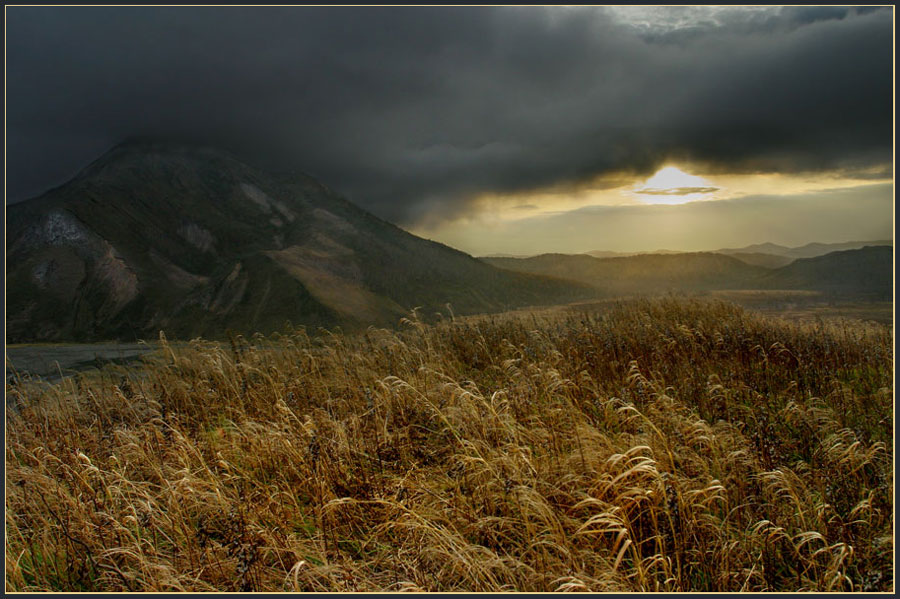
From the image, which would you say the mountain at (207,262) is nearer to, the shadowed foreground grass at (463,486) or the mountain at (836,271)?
the shadowed foreground grass at (463,486)

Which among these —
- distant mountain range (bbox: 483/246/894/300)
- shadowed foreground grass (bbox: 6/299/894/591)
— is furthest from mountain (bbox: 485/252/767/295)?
shadowed foreground grass (bbox: 6/299/894/591)

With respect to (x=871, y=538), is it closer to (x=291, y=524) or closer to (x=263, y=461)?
(x=291, y=524)

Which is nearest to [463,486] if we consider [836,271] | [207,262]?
[207,262]

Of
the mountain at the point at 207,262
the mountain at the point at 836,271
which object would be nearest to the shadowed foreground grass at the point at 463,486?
the mountain at the point at 207,262

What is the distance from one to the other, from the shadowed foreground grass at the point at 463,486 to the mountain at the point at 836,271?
10143 cm

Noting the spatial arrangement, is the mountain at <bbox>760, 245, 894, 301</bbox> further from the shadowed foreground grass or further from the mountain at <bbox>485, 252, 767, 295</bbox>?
the shadowed foreground grass

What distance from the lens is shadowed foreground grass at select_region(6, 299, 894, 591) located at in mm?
2559

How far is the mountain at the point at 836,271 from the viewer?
87.8m

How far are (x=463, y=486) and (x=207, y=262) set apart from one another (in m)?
85.6

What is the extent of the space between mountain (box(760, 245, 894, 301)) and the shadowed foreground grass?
10143 centimetres

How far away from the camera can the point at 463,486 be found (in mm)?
3346

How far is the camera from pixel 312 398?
587 centimetres

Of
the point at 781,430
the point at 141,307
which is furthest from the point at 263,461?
the point at 141,307

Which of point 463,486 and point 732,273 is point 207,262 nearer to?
point 463,486
